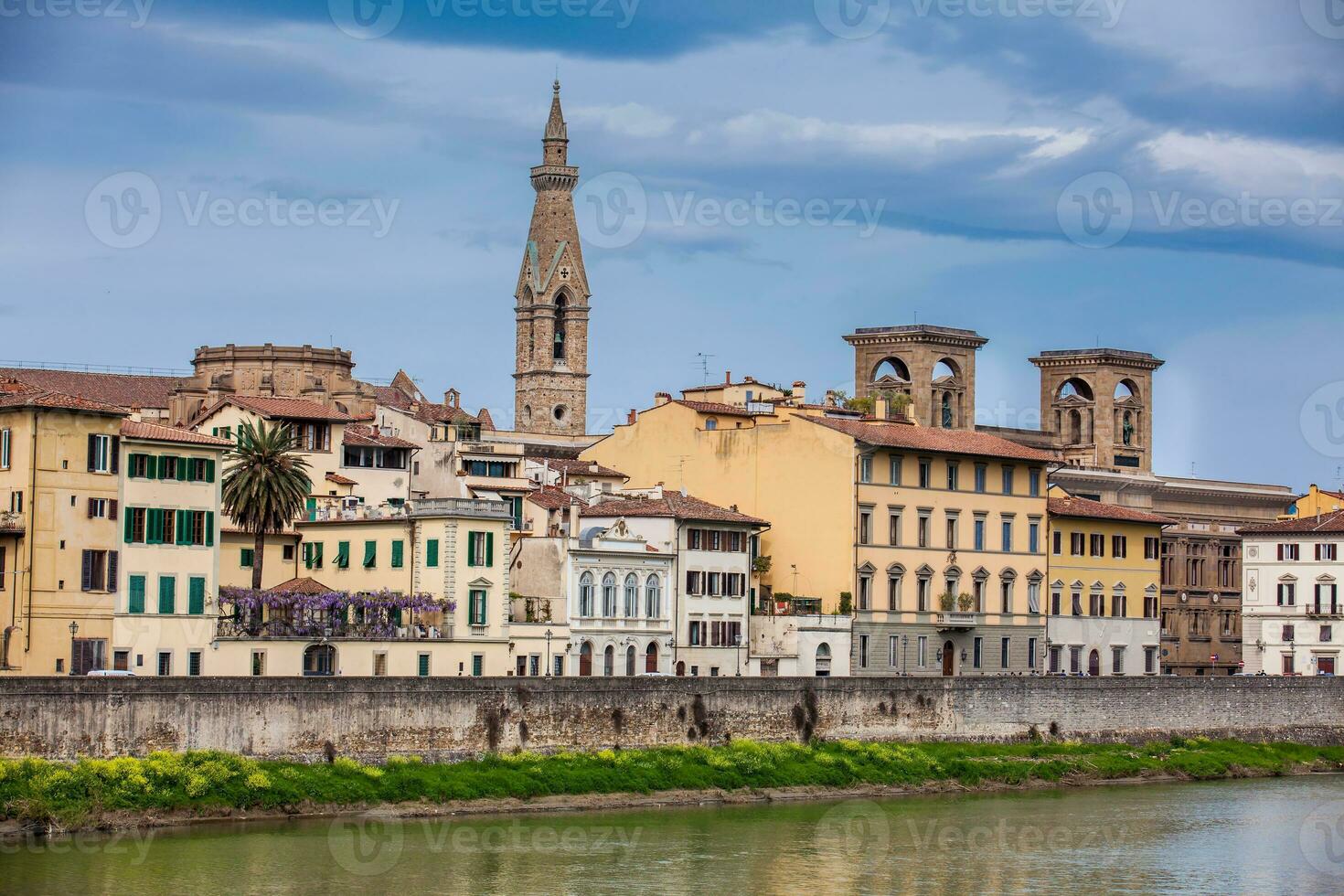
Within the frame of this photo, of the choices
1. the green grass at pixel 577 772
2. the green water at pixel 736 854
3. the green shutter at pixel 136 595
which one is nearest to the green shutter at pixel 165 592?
the green shutter at pixel 136 595

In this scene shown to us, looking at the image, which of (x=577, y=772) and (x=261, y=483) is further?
(x=261, y=483)

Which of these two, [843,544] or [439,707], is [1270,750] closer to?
[843,544]

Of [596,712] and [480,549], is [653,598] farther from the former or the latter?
[596,712]

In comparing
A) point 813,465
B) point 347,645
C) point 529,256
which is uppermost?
point 529,256

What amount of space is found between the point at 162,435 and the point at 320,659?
8.06 m

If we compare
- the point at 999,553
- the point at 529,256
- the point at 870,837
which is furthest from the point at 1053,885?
the point at 529,256

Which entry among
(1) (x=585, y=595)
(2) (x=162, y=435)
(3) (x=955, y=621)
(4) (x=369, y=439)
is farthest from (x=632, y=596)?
(2) (x=162, y=435)

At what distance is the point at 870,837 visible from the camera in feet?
210

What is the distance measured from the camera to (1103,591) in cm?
9881

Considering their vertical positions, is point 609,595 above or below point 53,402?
below

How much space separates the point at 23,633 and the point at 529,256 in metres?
91.7

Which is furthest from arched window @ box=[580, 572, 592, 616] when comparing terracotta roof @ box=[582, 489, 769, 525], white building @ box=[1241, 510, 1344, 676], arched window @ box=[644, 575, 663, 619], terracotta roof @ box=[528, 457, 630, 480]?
Answer: white building @ box=[1241, 510, 1344, 676]

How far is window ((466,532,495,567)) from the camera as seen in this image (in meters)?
75.3

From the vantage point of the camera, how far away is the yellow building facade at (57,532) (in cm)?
6456
